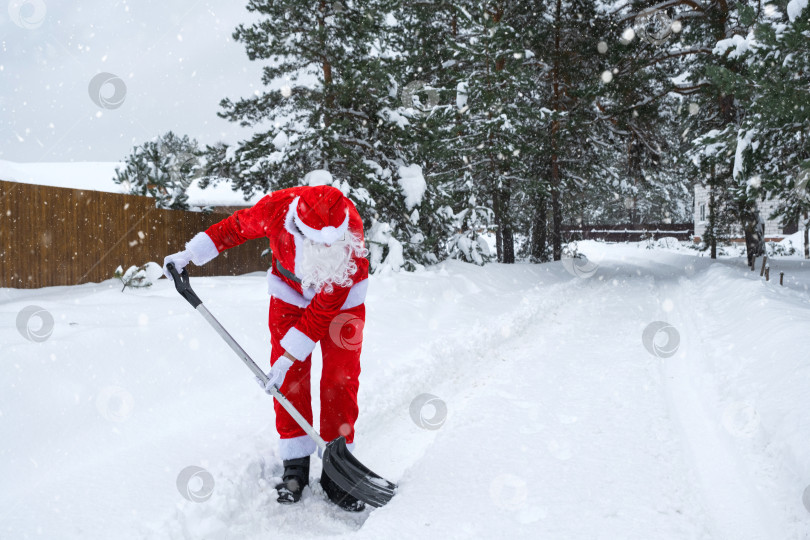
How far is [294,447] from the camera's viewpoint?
3.10 m

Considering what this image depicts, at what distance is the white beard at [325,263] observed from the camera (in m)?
2.83

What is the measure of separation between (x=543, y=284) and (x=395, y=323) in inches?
270

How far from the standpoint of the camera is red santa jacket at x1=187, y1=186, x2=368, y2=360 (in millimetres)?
2881

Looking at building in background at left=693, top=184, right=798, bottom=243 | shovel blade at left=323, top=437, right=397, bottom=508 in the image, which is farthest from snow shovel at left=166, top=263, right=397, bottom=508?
building in background at left=693, top=184, right=798, bottom=243

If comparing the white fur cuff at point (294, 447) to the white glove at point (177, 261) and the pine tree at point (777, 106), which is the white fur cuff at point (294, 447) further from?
the pine tree at point (777, 106)

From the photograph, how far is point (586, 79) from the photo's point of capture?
1684 centimetres

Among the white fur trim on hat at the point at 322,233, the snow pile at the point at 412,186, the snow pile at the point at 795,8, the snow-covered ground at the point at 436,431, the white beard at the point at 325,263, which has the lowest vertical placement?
the snow-covered ground at the point at 436,431

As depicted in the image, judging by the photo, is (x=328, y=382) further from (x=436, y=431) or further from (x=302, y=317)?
(x=436, y=431)

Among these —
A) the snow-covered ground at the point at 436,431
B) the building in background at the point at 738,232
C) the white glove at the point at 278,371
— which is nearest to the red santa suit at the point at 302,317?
the white glove at the point at 278,371

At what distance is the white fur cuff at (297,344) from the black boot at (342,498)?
0.77 metres

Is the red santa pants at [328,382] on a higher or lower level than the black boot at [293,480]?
higher

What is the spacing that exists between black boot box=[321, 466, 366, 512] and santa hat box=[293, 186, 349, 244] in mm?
1430

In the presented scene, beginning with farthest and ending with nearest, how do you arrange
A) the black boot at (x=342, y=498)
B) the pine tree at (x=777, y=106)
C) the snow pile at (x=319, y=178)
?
the snow pile at (x=319, y=178)
the pine tree at (x=777, y=106)
the black boot at (x=342, y=498)

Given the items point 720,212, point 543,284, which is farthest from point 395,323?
point 720,212
